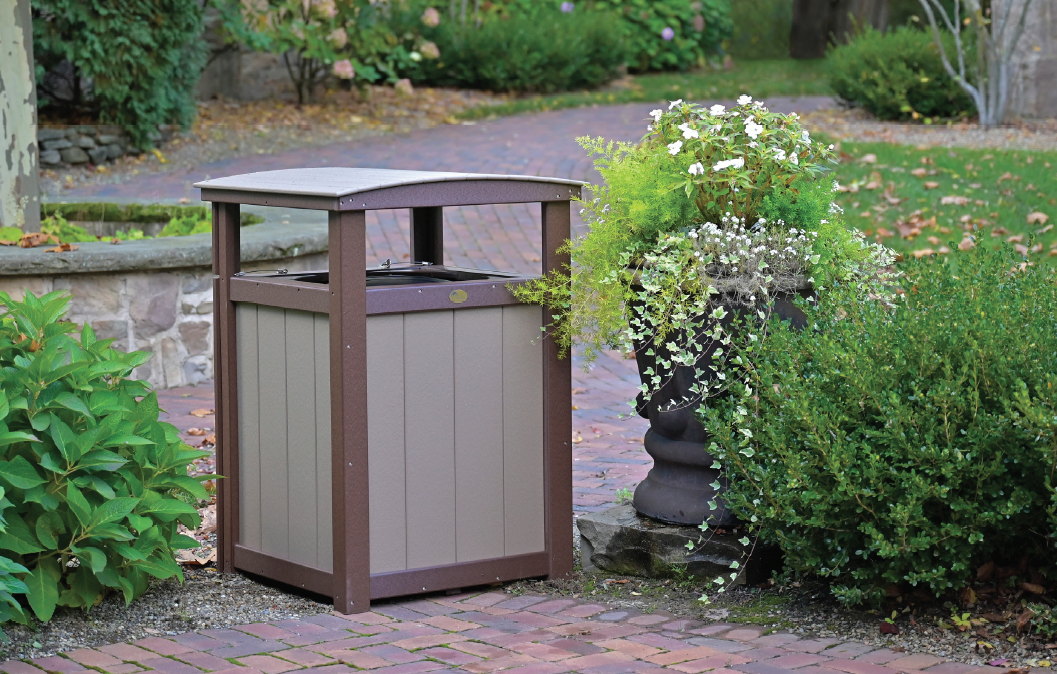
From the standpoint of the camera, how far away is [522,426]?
3.83 m

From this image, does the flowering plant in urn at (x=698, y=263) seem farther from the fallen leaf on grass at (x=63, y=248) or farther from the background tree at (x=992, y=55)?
the background tree at (x=992, y=55)

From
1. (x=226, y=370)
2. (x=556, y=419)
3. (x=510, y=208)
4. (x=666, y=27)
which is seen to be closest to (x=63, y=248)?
(x=226, y=370)

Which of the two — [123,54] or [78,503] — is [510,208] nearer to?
[123,54]

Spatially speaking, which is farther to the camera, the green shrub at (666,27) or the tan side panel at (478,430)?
the green shrub at (666,27)

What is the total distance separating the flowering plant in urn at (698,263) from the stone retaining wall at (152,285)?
302 cm

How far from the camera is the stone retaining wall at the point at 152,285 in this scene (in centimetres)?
605

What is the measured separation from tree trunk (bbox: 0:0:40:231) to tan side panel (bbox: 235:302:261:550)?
3.64 meters

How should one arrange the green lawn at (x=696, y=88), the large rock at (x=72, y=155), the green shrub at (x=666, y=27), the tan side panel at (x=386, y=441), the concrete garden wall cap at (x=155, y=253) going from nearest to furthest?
the tan side panel at (x=386, y=441) → the concrete garden wall cap at (x=155, y=253) → the large rock at (x=72, y=155) → the green lawn at (x=696, y=88) → the green shrub at (x=666, y=27)

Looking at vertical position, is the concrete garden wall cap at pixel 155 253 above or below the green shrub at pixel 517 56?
below

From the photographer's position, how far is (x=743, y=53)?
27562 mm

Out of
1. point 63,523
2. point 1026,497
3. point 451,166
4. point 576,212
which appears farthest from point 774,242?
point 451,166

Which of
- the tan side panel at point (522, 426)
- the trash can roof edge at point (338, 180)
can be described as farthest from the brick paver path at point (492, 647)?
the trash can roof edge at point (338, 180)

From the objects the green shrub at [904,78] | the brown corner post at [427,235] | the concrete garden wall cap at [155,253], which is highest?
the green shrub at [904,78]

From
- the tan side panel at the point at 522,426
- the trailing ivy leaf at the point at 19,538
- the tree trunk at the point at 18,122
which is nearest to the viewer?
the trailing ivy leaf at the point at 19,538
